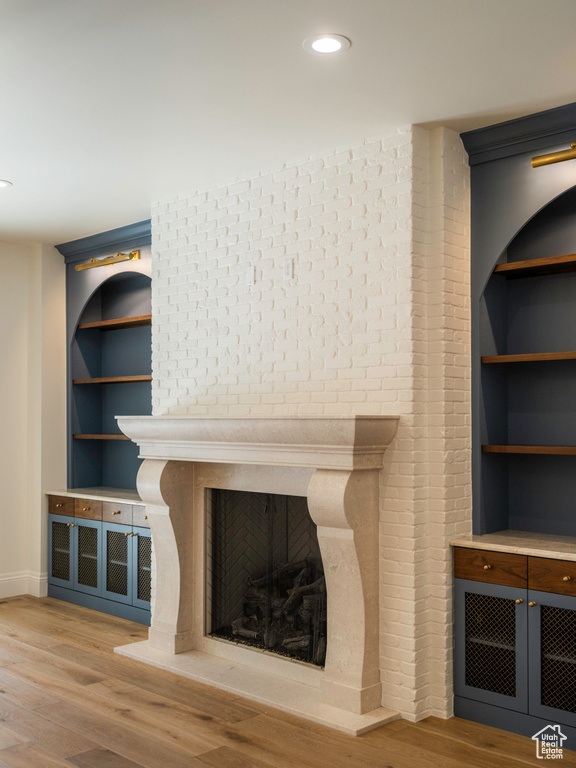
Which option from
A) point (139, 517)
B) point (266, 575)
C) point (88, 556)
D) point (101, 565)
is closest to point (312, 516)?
point (266, 575)

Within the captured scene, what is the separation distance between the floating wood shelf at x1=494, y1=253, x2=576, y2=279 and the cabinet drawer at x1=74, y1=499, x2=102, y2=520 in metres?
3.29

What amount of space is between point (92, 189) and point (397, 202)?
1989 millimetres

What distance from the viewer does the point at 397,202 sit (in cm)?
360

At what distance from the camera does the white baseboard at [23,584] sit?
19.3 ft

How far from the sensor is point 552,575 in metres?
3.21

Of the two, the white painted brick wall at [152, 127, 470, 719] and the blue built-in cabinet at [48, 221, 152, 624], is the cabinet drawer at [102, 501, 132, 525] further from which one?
the white painted brick wall at [152, 127, 470, 719]

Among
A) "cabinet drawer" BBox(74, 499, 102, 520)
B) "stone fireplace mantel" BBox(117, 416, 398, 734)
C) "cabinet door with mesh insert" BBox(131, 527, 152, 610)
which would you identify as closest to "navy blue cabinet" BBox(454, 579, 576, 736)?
"stone fireplace mantel" BBox(117, 416, 398, 734)

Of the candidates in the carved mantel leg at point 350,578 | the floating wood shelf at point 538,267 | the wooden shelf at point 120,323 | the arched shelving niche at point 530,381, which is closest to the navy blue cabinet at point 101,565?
the wooden shelf at point 120,323

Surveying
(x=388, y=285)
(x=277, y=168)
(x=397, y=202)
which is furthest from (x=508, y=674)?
(x=277, y=168)

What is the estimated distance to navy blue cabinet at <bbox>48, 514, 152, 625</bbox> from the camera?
16.8 ft

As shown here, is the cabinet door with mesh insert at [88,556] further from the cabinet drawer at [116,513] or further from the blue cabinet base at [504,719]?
the blue cabinet base at [504,719]

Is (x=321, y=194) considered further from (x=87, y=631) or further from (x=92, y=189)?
(x=87, y=631)

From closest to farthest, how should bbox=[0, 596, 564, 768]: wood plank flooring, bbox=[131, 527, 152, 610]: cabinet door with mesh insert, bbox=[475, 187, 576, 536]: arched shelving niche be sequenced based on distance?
1. bbox=[0, 596, 564, 768]: wood plank flooring
2. bbox=[475, 187, 576, 536]: arched shelving niche
3. bbox=[131, 527, 152, 610]: cabinet door with mesh insert

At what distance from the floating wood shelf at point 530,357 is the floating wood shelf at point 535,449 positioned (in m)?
0.40
